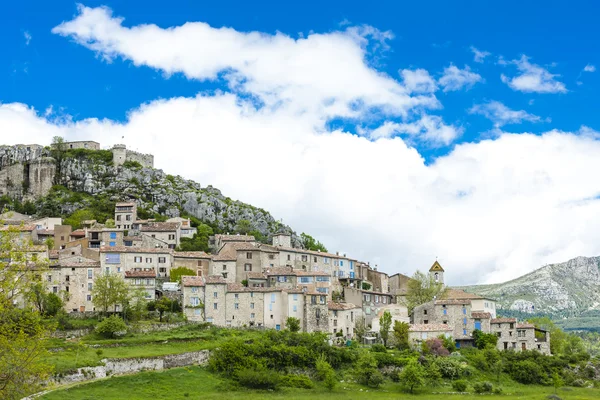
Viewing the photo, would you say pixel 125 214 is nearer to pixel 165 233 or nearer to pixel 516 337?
pixel 165 233

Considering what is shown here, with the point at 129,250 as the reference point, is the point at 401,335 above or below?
below

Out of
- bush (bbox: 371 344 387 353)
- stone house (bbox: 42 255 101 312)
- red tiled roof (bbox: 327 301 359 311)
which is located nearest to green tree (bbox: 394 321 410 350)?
bush (bbox: 371 344 387 353)

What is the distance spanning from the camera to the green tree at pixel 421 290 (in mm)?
105537

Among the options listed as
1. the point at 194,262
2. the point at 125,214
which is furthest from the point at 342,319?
the point at 125,214

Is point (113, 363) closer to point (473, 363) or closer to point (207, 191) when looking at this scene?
point (473, 363)

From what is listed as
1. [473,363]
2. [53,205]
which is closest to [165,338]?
[473,363]

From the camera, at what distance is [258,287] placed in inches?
3669

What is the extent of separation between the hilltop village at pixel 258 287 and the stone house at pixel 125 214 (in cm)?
870

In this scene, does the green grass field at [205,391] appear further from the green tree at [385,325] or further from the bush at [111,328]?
the green tree at [385,325]

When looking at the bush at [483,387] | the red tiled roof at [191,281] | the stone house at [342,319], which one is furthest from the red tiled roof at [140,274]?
the bush at [483,387]

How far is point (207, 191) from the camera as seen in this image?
154m

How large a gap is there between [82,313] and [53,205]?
6101cm

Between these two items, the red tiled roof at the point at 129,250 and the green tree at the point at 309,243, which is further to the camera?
the green tree at the point at 309,243

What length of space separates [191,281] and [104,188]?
64.7 m
